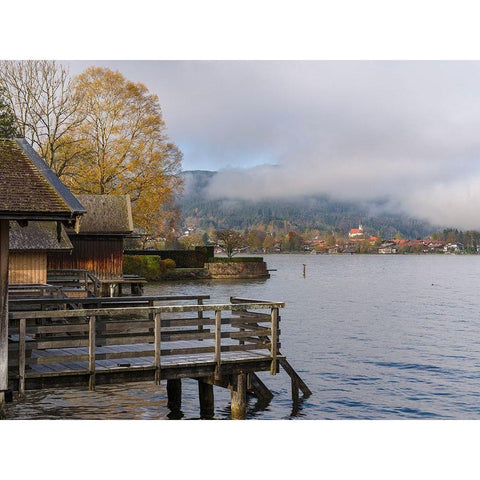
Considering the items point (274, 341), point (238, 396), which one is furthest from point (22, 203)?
point (238, 396)

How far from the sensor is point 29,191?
15.0 m

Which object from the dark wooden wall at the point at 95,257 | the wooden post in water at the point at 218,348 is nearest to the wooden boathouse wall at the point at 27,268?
the dark wooden wall at the point at 95,257

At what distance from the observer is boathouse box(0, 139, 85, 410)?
48.2ft

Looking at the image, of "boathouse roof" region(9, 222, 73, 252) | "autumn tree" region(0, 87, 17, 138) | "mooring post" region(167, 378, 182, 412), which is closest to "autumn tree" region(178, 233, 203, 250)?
"autumn tree" region(0, 87, 17, 138)

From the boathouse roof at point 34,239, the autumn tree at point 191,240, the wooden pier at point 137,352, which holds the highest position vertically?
the autumn tree at point 191,240

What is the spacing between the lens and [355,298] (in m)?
69.2

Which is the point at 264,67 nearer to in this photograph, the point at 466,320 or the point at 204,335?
the point at 466,320

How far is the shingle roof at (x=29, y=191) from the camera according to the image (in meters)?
14.6

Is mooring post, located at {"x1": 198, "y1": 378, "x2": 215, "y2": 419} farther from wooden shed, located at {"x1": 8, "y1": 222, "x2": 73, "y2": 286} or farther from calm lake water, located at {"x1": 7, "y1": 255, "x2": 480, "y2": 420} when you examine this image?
wooden shed, located at {"x1": 8, "y1": 222, "x2": 73, "y2": 286}

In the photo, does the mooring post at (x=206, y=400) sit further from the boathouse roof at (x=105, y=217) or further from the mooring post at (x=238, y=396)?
the boathouse roof at (x=105, y=217)

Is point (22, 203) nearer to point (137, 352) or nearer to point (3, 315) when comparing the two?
point (3, 315)

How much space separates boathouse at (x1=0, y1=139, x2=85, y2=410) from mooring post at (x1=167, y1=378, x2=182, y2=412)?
21.9ft

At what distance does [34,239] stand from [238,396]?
21.6 meters
